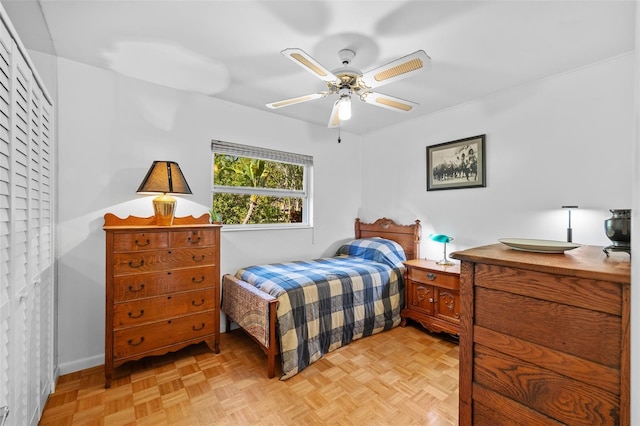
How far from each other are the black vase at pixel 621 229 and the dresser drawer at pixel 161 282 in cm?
250

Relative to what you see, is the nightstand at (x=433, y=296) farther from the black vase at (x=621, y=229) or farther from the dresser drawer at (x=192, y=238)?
the dresser drawer at (x=192, y=238)

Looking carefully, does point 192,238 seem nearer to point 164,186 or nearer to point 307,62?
point 164,186

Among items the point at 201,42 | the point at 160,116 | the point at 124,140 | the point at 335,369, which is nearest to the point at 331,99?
the point at 201,42

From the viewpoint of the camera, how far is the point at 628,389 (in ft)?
2.45

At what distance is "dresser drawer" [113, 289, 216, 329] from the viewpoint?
2.08 metres

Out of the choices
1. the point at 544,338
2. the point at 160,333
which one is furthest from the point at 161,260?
the point at 544,338

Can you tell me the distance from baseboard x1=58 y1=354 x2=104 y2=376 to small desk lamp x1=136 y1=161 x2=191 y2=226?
1.21 m

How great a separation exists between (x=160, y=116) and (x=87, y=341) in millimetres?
2009

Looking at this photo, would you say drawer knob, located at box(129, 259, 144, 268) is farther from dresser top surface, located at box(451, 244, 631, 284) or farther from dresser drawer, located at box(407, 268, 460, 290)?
dresser drawer, located at box(407, 268, 460, 290)

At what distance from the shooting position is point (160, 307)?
2230 millimetres

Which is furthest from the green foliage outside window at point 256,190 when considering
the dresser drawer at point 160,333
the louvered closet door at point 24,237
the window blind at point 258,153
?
the louvered closet door at point 24,237

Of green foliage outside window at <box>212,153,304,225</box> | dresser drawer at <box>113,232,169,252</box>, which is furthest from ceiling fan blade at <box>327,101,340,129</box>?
dresser drawer at <box>113,232,169,252</box>

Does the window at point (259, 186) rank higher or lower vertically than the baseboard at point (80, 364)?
higher

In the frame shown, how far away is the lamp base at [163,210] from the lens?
2.38 meters
